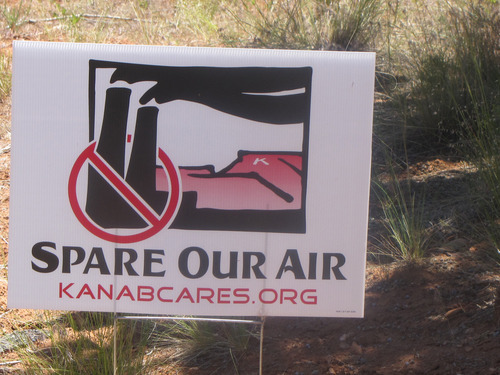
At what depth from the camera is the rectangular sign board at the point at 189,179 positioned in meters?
2.57

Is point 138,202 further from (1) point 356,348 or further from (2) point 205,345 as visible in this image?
(1) point 356,348

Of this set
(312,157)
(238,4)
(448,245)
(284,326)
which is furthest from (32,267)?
(238,4)

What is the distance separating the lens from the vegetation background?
10.7ft

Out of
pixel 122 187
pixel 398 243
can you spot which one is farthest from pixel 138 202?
pixel 398 243

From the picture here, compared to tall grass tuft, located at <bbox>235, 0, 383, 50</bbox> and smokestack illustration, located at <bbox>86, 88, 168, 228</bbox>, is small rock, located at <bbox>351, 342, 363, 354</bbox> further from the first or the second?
tall grass tuft, located at <bbox>235, 0, 383, 50</bbox>

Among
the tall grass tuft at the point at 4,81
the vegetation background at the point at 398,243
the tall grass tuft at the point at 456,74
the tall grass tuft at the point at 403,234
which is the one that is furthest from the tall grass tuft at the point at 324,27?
the tall grass tuft at the point at 4,81

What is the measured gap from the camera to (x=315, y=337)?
3582 mm

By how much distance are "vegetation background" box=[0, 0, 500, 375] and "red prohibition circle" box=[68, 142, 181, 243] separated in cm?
63

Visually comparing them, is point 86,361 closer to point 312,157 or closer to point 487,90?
point 312,157

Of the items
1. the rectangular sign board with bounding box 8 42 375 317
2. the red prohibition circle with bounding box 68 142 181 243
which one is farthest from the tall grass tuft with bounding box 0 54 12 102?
the red prohibition circle with bounding box 68 142 181 243

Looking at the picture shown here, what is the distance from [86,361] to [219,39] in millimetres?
4314

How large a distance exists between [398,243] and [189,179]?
187 cm

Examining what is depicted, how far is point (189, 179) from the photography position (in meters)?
2.59

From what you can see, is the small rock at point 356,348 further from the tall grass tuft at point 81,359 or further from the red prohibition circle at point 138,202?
the red prohibition circle at point 138,202
